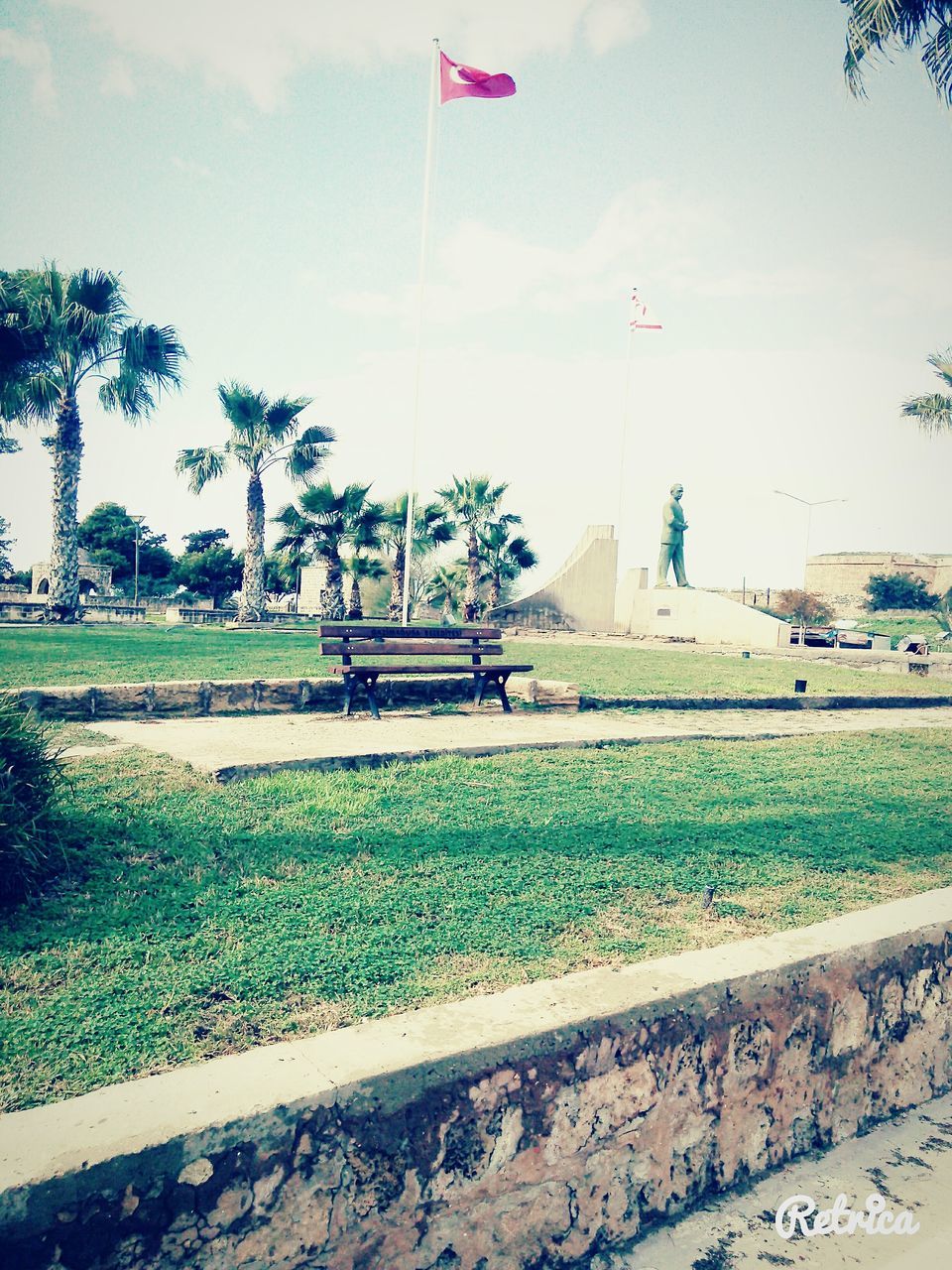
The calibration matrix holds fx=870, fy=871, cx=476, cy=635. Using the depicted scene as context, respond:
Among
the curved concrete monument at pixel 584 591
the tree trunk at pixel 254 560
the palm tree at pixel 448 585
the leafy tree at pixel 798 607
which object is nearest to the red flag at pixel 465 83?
the tree trunk at pixel 254 560

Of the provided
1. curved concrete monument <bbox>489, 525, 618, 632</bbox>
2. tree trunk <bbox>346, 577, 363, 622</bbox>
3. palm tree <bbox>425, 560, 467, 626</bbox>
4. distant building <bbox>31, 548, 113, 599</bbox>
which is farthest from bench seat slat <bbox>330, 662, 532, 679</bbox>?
distant building <bbox>31, 548, 113, 599</bbox>

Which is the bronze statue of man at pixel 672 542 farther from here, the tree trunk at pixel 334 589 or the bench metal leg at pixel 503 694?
the bench metal leg at pixel 503 694

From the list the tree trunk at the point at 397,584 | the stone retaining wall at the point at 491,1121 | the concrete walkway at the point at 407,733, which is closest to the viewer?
the stone retaining wall at the point at 491,1121

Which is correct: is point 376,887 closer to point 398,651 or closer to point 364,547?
point 398,651

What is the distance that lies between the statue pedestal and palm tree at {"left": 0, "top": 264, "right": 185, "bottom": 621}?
1786cm

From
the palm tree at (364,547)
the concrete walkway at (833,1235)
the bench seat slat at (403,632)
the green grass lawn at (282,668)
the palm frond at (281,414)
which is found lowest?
the concrete walkway at (833,1235)

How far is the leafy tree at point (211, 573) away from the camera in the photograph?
61000 mm

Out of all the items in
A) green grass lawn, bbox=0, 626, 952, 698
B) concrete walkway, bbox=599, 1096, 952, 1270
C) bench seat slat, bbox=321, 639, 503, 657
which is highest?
bench seat slat, bbox=321, 639, 503, 657

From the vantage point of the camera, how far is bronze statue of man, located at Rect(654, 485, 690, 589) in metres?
31.1

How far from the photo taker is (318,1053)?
166 centimetres

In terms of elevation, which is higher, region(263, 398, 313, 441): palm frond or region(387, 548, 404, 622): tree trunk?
region(263, 398, 313, 441): palm frond

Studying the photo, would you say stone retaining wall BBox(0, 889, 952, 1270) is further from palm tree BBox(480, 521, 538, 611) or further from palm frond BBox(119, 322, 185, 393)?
palm tree BBox(480, 521, 538, 611)

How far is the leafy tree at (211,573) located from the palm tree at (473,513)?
3133 centimetres

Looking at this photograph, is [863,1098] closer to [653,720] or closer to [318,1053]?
[318,1053]
